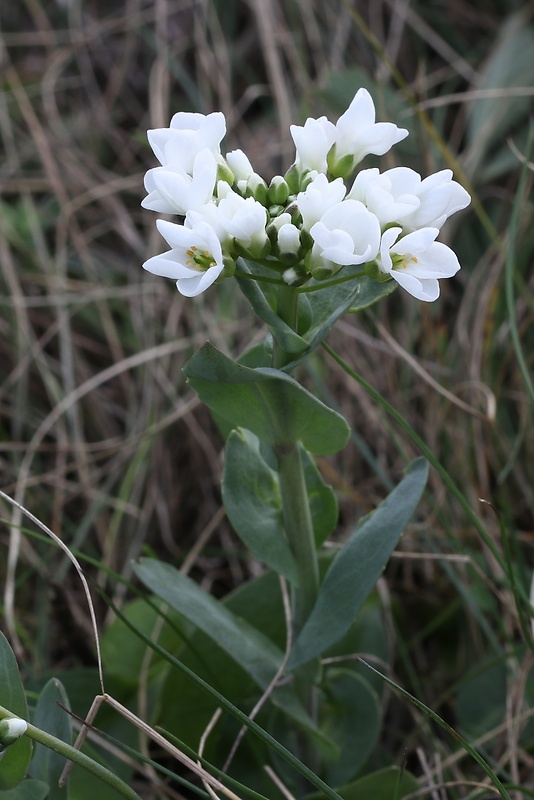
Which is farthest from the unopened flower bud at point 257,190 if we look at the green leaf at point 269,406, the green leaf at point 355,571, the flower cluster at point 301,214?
the green leaf at point 355,571

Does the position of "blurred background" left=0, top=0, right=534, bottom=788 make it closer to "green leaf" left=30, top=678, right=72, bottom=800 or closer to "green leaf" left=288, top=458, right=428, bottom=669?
"green leaf" left=288, top=458, right=428, bottom=669

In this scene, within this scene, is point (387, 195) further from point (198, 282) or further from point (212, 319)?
point (212, 319)

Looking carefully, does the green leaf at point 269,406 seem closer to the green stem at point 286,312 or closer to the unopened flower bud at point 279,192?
the green stem at point 286,312

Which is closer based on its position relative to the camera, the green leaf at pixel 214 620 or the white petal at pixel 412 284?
the white petal at pixel 412 284

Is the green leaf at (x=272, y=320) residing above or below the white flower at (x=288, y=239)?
below

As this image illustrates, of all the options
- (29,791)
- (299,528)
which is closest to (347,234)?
(299,528)

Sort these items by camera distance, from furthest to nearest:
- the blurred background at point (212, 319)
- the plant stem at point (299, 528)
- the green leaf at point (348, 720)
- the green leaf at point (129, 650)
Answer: the blurred background at point (212, 319)
the green leaf at point (129, 650)
the green leaf at point (348, 720)
the plant stem at point (299, 528)
